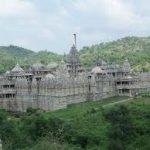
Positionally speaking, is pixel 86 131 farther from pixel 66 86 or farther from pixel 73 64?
pixel 73 64

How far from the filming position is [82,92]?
90125mm

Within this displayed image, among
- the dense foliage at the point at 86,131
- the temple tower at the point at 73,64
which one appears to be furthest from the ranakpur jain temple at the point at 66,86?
the dense foliage at the point at 86,131

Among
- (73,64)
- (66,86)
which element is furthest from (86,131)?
(73,64)

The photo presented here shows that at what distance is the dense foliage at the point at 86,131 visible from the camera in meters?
56.0

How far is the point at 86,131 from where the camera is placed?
6438 cm

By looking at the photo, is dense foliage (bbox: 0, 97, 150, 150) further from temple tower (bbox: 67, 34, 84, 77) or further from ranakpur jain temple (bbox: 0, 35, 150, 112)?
temple tower (bbox: 67, 34, 84, 77)

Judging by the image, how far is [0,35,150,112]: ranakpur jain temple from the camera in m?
86.6

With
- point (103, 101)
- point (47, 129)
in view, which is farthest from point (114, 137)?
point (103, 101)

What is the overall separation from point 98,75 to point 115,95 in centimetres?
632

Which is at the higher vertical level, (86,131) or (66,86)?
(66,86)

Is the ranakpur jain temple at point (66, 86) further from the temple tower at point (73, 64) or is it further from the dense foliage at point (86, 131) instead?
the dense foliage at point (86, 131)

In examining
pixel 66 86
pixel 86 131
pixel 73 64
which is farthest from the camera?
pixel 73 64

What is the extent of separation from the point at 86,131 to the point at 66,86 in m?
22.7

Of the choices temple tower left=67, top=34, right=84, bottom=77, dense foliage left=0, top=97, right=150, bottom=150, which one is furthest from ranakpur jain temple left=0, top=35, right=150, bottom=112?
dense foliage left=0, top=97, right=150, bottom=150
